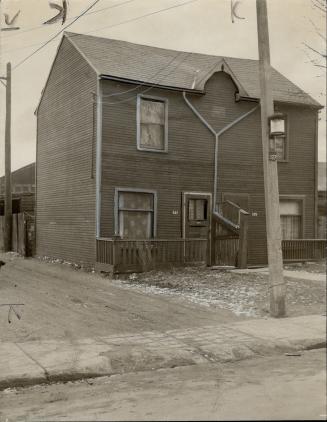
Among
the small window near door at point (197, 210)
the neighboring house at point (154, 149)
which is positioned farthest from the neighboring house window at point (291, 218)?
the small window near door at point (197, 210)

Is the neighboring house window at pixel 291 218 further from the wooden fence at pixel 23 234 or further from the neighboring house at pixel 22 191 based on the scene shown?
the neighboring house at pixel 22 191

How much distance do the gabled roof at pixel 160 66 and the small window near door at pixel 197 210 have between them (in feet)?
12.2

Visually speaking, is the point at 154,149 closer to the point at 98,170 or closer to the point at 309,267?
the point at 98,170

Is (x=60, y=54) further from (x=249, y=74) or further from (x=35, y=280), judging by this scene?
(x=35, y=280)

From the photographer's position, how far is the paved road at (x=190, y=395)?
360 centimetres

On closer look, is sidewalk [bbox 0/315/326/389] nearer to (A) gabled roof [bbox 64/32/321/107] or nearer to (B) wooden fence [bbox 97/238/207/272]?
(B) wooden fence [bbox 97/238/207/272]

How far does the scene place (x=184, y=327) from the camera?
853cm

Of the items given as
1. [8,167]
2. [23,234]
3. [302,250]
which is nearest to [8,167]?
[8,167]

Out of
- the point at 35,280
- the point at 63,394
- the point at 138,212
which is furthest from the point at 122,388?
the point at 138,212

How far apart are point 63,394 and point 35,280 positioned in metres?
9.14

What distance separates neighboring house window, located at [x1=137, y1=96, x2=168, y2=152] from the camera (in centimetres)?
1703

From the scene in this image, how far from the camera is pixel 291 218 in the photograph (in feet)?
64.2

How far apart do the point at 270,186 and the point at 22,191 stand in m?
34.7

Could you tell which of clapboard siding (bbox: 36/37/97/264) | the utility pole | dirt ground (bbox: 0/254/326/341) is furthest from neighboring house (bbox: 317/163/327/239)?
the utility pole
